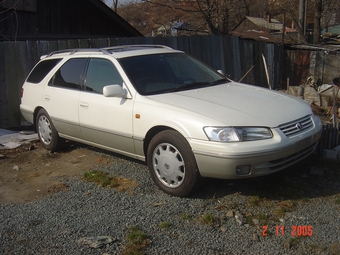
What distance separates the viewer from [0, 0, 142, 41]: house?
1136 cm

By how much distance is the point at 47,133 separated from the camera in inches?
270

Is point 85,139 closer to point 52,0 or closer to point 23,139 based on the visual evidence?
point 23,139

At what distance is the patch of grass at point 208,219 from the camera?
161 inches

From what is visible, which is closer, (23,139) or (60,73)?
(60,73)

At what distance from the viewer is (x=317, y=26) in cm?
2188

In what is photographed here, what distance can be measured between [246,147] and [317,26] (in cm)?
1985

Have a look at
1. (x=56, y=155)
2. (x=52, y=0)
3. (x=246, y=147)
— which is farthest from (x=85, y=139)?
(x=52, y=0)

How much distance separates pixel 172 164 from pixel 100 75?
192cm

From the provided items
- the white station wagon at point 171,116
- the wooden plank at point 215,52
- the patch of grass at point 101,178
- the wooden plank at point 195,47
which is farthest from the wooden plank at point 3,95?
the wooden plank at point 215,52

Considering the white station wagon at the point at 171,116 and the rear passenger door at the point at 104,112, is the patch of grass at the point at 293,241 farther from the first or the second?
the rear passenger door at the point at 104,112

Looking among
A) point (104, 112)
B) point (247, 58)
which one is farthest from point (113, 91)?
point (247, 58)

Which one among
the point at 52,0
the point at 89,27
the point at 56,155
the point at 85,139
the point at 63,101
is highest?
the point at 52,0

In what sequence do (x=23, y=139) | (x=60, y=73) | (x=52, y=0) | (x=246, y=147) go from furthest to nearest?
(x=52, y=0) < (x=23, y=139) < (x=60, y=73) < (x=246, y=147)

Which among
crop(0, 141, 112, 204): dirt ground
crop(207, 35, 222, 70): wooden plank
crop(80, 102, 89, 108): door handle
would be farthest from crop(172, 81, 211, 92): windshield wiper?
crop(207, 35, 222, 70): wooden plank
